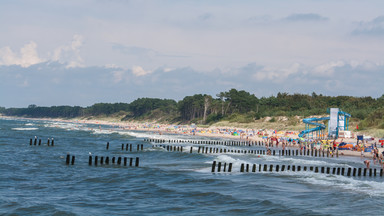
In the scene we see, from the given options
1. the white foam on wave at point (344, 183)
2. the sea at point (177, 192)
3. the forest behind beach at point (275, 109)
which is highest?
the forest behind beach at point (275, 109)

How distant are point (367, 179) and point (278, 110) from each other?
86.7 meters

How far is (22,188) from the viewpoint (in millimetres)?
21891

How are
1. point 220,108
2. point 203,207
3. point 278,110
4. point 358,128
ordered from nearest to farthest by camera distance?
point 203,207
point 358,128
point 278,110
point 220,108

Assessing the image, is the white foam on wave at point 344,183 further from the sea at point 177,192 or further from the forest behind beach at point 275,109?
the forest behind beach at point 275,109

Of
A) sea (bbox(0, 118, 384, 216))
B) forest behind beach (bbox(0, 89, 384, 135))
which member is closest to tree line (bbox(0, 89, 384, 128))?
forest behind beach (bbox(0, 89, 384, 135))

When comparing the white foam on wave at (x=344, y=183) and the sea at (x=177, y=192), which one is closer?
the sea at (x=177, y=192)

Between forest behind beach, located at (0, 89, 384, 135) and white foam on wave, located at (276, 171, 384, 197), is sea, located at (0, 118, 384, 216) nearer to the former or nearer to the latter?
white foam on wave, located at (276, 171, 384, 197)

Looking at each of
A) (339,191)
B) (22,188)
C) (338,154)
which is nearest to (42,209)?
(22,188)

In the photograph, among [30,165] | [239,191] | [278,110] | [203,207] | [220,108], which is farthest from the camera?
[220,108]

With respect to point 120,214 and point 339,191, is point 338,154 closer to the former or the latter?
point 339,191

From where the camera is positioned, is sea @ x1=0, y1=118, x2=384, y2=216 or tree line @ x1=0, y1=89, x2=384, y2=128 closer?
sea @ x1=0, y1=118, x2=384, y2=216

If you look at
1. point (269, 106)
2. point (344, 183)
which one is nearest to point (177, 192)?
point (344, 183)

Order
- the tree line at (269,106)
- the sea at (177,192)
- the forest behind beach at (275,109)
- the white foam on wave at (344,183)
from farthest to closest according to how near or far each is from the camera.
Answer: the tree line at (269,106) < the forest behind beach at (275,109) < the white foam on wave at (344,183) < the sea at (177,192)

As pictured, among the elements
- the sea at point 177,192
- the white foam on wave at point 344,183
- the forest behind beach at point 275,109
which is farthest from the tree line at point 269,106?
the sea at point 177,192
